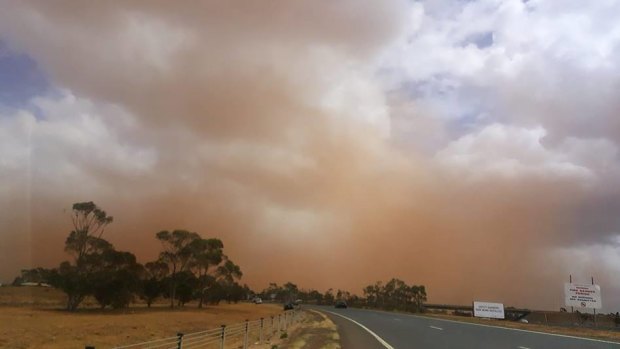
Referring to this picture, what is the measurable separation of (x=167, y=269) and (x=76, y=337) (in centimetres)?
6153

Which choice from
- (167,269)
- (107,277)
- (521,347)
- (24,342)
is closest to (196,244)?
(167,269)

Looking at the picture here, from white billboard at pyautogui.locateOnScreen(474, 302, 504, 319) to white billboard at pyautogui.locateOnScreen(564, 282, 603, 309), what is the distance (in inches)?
626

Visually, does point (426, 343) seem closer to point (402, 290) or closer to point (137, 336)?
point (137, 336)

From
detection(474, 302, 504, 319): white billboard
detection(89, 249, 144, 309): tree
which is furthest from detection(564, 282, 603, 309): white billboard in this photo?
detection(89, 249, 144, 309): tree

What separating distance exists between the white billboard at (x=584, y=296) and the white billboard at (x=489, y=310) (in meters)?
15.9

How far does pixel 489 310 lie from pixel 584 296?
695 inches

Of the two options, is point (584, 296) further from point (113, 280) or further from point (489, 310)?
point (113, 280)

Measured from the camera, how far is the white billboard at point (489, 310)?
68000mm

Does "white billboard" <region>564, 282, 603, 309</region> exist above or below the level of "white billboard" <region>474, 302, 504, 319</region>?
above

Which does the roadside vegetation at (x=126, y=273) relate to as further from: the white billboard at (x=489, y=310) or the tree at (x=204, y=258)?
the white billboard at (x=489, y=310)

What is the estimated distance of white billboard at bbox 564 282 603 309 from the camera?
171 feet

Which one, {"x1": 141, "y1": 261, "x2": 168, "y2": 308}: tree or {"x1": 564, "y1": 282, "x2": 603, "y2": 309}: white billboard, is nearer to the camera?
{"x1": 564, "y1": 282, "x2": 603, "y2": 309}: white billboard

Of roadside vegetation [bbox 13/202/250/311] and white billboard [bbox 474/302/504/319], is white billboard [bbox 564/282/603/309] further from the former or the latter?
roadside vegetation [bbox 13/202/250/311]

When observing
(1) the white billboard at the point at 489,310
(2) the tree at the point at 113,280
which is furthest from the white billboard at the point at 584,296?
(2) the tree at the point at 113,280
